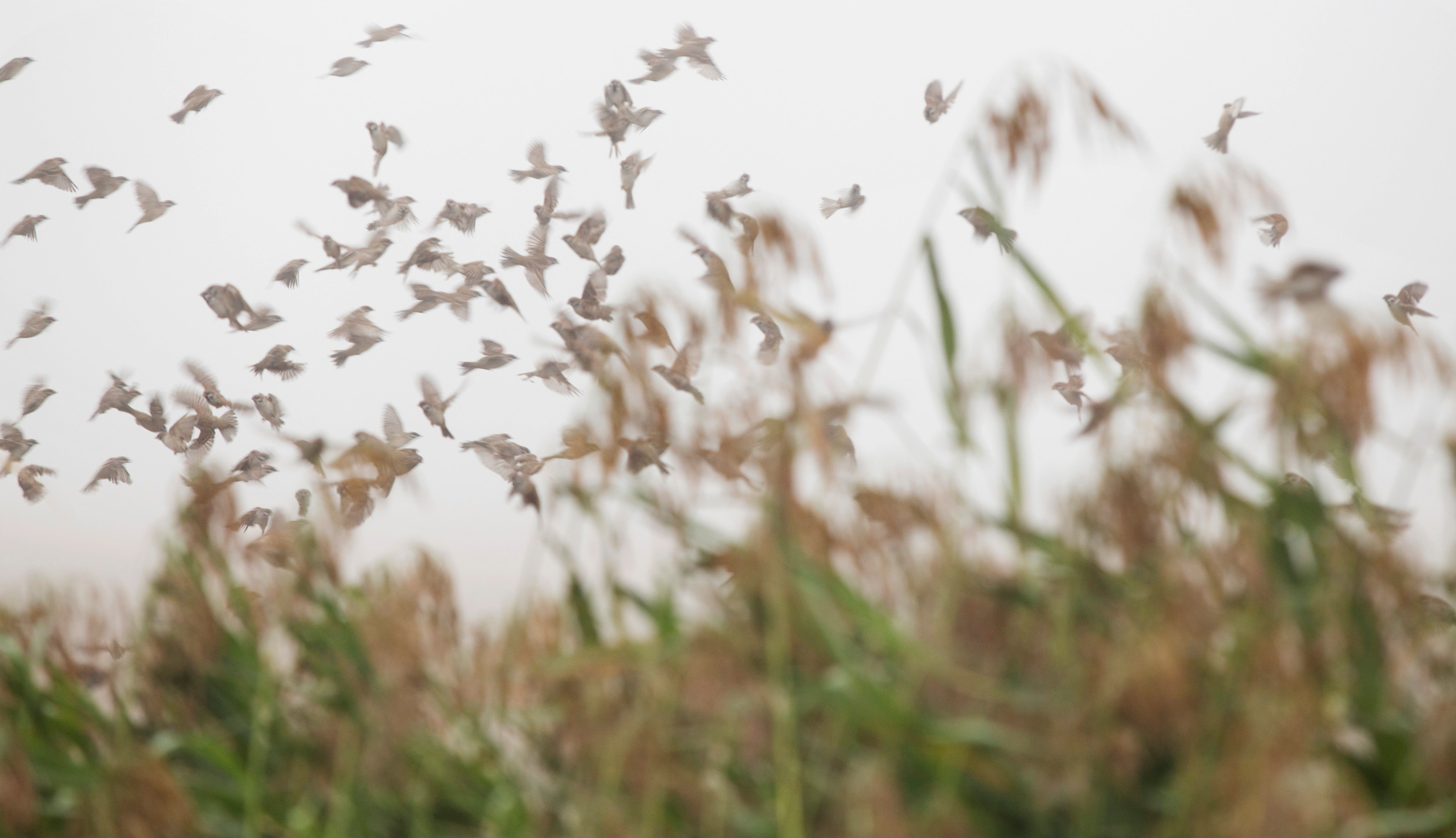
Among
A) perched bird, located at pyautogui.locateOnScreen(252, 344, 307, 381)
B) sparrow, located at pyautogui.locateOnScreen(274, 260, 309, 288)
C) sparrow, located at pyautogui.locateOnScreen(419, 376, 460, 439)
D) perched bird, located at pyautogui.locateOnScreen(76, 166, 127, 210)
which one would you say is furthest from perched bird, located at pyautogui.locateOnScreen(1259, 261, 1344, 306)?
perched bird, located at pyautogui.locateOnScreen(76, 166, 127, 210)

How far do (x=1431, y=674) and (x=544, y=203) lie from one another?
19.1ft

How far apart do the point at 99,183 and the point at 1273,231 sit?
727 cm

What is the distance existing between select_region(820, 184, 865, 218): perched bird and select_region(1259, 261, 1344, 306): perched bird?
5687 millimetres

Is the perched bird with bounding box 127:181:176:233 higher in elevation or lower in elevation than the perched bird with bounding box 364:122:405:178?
lower

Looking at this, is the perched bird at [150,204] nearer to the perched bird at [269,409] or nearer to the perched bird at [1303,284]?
the perched bird at [269,409]

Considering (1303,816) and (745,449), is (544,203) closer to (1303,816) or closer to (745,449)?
(745,449)

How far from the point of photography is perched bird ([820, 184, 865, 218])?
7277 mm

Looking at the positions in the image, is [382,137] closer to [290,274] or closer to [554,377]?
[290,274]

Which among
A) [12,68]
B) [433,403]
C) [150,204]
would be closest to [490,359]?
[433,403]

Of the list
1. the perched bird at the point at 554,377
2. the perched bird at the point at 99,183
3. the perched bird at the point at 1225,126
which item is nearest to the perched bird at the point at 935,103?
the perched bird at the point at 1225,126

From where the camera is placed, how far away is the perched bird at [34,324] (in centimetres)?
738

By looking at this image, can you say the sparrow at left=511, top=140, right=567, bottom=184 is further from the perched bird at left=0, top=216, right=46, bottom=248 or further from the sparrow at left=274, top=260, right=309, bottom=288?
the perched bird at left=0, top=216, right=46, bottom=248

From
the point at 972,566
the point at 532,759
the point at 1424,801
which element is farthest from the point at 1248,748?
the point at 532,759

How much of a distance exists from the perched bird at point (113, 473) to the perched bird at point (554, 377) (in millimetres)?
3247
